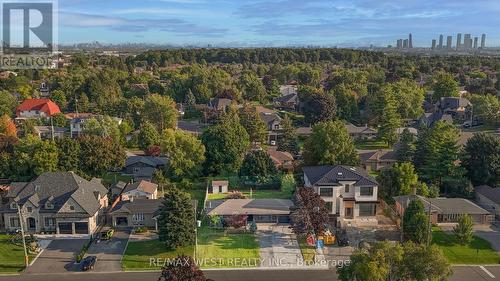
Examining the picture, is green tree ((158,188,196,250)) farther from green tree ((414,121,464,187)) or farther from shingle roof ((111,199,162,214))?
green tree ((414,121,464,187))

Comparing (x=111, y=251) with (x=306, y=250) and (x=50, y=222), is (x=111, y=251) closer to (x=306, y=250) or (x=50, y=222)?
(x=50, y=222)

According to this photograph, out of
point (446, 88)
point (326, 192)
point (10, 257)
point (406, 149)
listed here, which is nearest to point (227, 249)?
point (326, 192)

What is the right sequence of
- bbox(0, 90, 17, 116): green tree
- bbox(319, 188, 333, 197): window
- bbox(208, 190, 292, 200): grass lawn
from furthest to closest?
bbox(0, 90, 17, 116): green tree → bbox(208, 190, 292, 200): grass lawn → bbox(319, 188, 333, 197): window

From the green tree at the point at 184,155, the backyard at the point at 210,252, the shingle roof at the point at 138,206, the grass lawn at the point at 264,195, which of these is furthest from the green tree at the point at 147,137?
the backyard at the point at 210,252

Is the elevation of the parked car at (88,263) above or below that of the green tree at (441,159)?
below

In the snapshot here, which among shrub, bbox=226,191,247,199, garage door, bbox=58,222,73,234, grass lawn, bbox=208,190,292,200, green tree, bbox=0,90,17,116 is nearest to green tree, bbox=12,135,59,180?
garage door, bbox=58,222,73,234

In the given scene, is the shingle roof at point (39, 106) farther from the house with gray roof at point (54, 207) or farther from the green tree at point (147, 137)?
the house with gray roof at point (54, 207)
